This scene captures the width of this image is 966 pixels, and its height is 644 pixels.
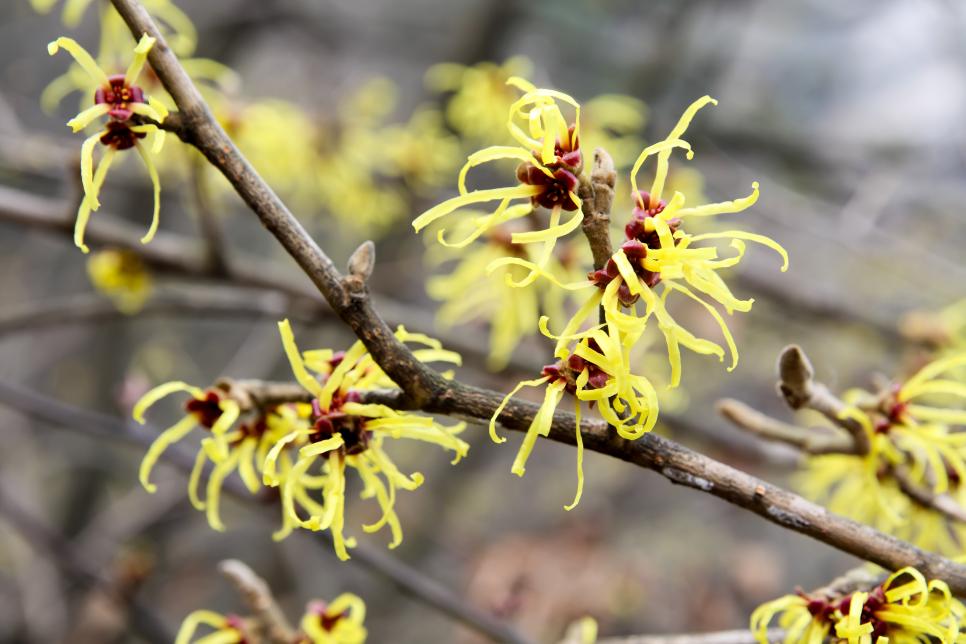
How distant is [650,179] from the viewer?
246 centimetres

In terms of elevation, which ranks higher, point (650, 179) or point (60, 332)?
point (650, 179)

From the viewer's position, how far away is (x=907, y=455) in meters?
1.00

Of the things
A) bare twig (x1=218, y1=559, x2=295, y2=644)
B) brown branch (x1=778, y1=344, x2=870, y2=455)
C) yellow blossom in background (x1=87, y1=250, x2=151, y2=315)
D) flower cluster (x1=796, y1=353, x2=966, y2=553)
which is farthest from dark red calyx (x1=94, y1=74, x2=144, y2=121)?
yellow blossom in background (x1=87, y1=250, x2=151, y2=315)

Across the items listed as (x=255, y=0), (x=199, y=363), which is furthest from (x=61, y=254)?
(x=255, y=0)

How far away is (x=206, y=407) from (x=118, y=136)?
27 cm

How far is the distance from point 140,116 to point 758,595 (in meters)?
2.73

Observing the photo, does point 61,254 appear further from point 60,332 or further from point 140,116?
point 140,116

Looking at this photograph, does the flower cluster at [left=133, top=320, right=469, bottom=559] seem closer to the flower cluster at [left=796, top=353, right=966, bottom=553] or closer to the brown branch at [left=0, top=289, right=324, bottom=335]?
the flower cluster at [left=796, top=353, right=966, bottom=553]

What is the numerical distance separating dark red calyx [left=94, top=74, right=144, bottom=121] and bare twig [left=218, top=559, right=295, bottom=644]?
1.71 feet

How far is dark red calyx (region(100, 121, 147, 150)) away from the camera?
775 mm

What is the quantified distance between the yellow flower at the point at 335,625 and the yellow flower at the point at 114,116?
48 centimetres

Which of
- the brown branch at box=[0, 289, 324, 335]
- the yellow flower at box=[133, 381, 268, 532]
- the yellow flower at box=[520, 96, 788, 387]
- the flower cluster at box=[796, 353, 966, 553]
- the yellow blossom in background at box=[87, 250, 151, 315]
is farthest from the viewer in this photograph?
the brown branch at box=[0, 289, 324, 335]

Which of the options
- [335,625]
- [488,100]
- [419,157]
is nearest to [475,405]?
[335,625]

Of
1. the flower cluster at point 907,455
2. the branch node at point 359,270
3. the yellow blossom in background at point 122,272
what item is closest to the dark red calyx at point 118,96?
the branch node at point 359,270
